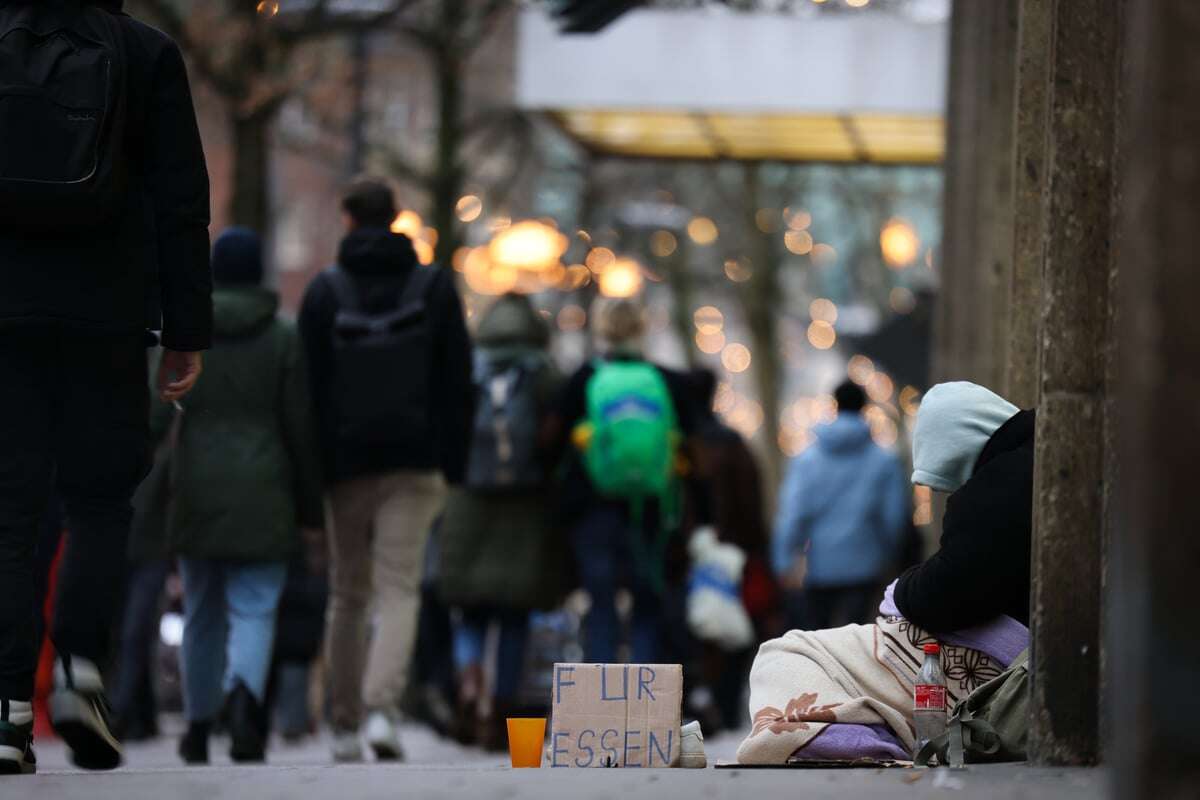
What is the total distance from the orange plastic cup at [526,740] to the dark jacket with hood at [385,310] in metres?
3.18

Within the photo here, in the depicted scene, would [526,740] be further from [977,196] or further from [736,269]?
[736,269]

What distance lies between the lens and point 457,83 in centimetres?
2427

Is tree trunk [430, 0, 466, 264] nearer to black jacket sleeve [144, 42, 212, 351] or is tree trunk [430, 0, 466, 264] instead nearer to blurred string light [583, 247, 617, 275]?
blurred string light [583, 247, 617, 275]

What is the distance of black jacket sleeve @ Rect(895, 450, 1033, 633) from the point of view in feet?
21.6

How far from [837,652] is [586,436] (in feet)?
16.4

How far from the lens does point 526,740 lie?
698cm

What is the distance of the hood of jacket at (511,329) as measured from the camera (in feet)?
39.7

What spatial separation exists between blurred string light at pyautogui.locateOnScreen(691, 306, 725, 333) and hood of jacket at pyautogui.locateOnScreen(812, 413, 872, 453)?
152ft

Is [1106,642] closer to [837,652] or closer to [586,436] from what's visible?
[837,652]

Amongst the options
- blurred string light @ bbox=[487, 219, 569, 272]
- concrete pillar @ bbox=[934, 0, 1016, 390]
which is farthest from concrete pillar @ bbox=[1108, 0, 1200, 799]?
blurred string light @ bbox=[487, 219, 569, 272]

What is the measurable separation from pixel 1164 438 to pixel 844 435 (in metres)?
10.8

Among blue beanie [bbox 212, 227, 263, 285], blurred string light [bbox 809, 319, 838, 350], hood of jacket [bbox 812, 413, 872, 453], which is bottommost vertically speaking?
blurred string light [bbox 809, 319, 838, 350]

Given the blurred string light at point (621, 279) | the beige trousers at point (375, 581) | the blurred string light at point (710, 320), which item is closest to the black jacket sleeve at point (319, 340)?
the beige trousers at point (375, 581)

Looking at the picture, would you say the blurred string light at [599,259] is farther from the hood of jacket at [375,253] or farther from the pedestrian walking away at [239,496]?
the pedestrian walking away at [239,496]
